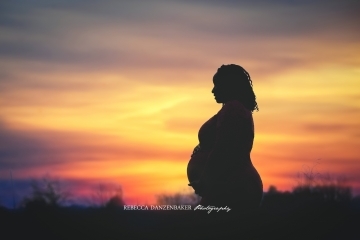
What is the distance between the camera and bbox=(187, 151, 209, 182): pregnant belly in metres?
16.1

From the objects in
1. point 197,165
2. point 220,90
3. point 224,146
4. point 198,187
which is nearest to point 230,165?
point 224,146

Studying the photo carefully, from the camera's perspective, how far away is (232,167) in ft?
50.5

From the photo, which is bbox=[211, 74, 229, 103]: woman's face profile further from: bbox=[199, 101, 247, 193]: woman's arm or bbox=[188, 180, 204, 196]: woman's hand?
bbox=[188, 180, 204, 196]: woman's hand

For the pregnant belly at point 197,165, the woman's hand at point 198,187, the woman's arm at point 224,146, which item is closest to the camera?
the woman's arm at point 224,146

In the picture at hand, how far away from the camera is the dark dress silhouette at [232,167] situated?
50.4ft

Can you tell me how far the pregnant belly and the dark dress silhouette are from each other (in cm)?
48

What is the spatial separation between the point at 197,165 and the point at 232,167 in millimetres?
993

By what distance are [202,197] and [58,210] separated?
2567 mm

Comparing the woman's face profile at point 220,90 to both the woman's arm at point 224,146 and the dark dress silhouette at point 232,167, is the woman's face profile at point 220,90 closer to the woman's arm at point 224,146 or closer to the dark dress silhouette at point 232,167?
the dark dress silhouette at point 232,167


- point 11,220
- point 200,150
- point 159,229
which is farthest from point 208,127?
point 11,220

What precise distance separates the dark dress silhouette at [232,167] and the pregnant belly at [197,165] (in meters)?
0.48

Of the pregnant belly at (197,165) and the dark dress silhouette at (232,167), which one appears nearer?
the dark dress silhouette at (232,167)

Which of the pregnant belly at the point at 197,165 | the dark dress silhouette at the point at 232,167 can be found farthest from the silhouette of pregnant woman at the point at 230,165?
the pregnant belly at the point at 197,165

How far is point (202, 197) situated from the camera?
51.2 ft
